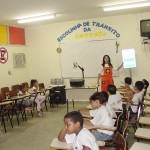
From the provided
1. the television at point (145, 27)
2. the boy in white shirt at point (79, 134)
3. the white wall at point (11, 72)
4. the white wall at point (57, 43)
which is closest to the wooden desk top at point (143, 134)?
the boy in white shirt at point (79, 134)

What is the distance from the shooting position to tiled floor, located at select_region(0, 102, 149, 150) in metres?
4.74

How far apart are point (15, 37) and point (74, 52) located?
2.36 m

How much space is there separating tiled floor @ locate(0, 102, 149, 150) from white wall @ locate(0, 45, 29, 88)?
2009 mm

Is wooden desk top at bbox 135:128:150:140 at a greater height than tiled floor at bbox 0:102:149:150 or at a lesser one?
greater

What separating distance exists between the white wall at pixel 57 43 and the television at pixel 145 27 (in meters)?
0.44

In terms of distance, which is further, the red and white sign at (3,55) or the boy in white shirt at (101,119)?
the red and white sign at (3,55)

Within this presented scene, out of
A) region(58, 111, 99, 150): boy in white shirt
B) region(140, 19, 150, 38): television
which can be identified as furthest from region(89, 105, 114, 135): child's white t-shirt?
region(140, 19, 150, 38): television

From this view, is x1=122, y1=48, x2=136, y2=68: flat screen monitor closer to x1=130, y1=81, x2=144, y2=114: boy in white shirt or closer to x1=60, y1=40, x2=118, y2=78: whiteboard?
x1=60, y1=40, x2=118, y2=78: whiteboard

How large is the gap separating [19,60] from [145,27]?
4.83m

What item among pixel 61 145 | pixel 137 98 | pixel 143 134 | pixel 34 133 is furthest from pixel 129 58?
pixel 61 145

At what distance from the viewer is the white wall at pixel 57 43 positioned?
8289 mm

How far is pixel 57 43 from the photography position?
9414 mm

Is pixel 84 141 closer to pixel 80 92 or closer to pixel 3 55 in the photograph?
pixel 80 92

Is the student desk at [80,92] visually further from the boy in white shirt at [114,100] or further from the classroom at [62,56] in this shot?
the boy in white shirt at [114,100]
